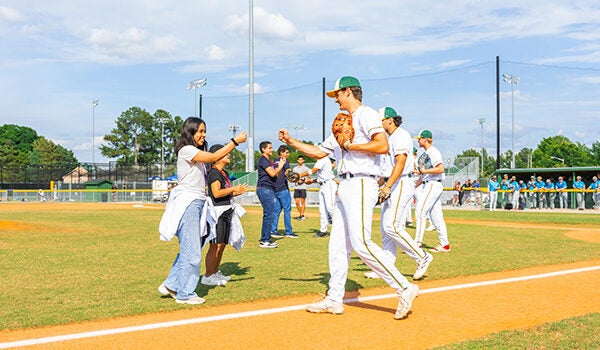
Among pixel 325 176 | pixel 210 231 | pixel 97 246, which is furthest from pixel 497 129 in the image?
pixel 210 231

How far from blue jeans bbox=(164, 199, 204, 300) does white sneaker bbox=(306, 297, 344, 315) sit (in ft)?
4.52

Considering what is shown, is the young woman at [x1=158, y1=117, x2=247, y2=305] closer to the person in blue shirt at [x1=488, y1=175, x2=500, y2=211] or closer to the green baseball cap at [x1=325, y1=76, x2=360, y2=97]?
the green baseball cap at [x1=325, y1=76, x2=360, y2=97]

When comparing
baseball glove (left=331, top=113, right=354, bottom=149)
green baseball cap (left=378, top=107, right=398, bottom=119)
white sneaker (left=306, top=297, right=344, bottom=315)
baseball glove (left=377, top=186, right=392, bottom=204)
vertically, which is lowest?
white sneaker (left=306, top=297, right=344, bottom=315)

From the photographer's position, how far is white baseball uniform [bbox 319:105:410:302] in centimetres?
544

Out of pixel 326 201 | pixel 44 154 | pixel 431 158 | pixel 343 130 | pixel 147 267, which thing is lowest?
pixel 147 267

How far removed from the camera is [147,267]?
876 centimetres

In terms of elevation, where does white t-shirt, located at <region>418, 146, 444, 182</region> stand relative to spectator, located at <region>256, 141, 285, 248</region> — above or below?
above

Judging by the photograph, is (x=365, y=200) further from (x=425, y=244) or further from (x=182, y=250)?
(x=425, y=244)

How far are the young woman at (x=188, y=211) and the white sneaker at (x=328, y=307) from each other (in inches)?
49.9

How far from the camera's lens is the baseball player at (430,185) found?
9592 millimetres

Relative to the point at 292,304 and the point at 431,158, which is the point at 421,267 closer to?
the point at 292,304

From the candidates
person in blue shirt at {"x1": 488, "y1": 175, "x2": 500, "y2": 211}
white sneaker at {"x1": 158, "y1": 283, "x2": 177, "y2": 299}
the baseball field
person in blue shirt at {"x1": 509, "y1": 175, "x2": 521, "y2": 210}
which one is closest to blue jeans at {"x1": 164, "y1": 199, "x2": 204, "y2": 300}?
white sneaker at {"x1": 158, "y1": 283, "x2": 177, "y2": 299}

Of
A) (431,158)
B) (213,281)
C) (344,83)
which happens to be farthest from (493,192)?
(344,83)

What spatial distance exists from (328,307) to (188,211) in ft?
6.07
